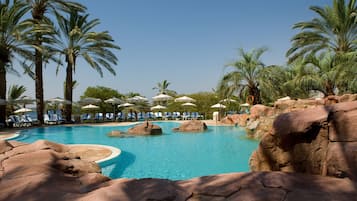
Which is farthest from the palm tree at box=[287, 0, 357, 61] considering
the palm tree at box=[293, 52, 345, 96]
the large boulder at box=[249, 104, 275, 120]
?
the large boulder at box=[249, 104, 275, 120]

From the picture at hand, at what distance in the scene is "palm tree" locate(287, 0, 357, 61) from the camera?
57.0 ft

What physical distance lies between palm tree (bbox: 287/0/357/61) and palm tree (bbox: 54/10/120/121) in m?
14.6

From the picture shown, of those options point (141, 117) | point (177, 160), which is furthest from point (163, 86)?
point (177, 160)

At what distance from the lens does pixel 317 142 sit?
3.50 meters

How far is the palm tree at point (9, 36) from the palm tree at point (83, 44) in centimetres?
314

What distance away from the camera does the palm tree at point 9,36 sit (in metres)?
17.1

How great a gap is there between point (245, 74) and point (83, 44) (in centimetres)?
1396

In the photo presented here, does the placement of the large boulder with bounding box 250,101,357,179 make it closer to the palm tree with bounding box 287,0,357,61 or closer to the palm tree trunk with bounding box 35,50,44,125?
the palm tree with bounding box 287,0,357,61

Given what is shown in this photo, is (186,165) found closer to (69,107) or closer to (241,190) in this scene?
(241,190)

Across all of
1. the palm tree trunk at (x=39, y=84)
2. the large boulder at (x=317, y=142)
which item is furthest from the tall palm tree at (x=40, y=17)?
the large boulder at (x=317, y=142)

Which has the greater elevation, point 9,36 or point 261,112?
point 9,36

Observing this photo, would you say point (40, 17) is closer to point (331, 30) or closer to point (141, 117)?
point (141, 117)

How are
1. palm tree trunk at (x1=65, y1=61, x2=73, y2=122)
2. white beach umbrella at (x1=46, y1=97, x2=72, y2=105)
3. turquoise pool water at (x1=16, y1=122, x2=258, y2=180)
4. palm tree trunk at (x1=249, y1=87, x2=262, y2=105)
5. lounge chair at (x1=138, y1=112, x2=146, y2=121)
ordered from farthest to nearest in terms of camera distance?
lounge chair at (x1=138, y1=112, x2=146, y2=121) → palm tree trunk at (x1=249, y1=87, x2=262, y2=105) → palm tree trunk at (x1=65, y1=61, x2=73, y2=122) → white beach umbrella at (x1=46, y1=97, x2=72, y2=105) → turquoise pool water at (x1=16, y1=122, x2=258, y2=180)

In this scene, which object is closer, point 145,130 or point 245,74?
point 145,130
